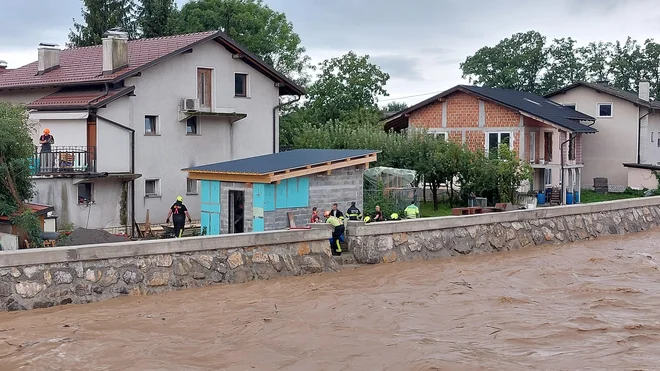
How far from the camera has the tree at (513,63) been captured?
75312mm

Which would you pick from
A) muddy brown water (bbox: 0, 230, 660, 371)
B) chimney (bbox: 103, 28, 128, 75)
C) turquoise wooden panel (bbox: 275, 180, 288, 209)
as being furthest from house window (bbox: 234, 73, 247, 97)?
A: muddy brown water (bbox: 0, 230, 660, 371)

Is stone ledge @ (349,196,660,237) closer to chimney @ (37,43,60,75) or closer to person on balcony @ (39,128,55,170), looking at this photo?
person on balcony @ (39,128,55,170)

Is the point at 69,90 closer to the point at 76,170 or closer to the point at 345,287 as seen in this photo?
the point at 76,170

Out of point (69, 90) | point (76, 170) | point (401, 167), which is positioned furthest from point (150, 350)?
point (401, 167)

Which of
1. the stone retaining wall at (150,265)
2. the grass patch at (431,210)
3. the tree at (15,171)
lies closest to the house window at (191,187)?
the grass patch at (431,210)

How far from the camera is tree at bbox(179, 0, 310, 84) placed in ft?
162

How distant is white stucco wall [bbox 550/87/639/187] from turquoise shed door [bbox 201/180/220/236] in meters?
30.6

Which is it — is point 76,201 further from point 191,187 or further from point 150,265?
point 150,265

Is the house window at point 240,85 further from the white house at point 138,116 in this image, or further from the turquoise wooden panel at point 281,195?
the turquoise wooden panel at point 281,195

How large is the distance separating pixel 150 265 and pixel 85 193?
12.5 meters

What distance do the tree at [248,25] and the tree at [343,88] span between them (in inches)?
122

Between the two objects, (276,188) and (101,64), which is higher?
(101,64)

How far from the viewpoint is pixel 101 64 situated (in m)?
30.2

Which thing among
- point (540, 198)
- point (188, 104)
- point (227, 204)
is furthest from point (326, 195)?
point (540, 198)
